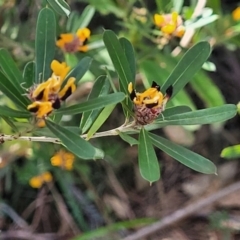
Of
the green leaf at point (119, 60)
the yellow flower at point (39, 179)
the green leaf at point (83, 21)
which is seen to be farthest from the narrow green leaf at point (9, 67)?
the yellow flower at point (39, 179)

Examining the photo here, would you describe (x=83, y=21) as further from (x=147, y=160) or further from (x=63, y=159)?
(x=147, y=160)

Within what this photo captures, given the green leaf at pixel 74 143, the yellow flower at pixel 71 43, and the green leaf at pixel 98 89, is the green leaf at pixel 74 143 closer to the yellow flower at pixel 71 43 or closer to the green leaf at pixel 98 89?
the green leaf at pixel 98 89

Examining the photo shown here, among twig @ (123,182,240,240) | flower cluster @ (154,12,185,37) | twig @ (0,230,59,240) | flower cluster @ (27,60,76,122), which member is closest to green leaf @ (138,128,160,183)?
flower cluster @ (27,60,76,122)

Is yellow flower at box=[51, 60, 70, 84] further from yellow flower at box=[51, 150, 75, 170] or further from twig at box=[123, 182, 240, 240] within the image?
twig at box=[123, 182, 240, 240]

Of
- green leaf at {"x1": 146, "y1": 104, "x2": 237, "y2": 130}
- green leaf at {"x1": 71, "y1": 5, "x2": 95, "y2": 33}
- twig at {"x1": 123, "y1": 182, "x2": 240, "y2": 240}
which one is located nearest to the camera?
green leaf at {"x1": 146, "y1": 104, "x2": 237, "y2": 130}

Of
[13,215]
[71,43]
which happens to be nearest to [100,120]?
[71,43]

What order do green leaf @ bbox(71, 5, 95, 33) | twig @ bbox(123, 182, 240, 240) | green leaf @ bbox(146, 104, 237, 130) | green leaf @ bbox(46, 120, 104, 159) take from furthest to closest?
twig @ bbox(123, 182, 240, 240) < green leaf @ bbox(71, 5, 95, 33) < green leaf @ bbox(146, 104, 237, 130) < green leaf @ bbox(46, 120, 104, 159)
